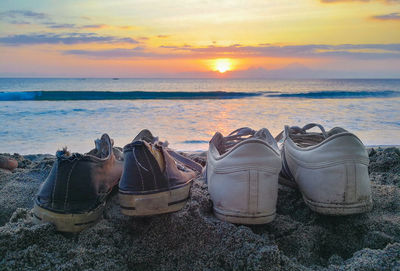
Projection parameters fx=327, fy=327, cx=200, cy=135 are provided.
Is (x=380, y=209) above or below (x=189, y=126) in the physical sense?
above

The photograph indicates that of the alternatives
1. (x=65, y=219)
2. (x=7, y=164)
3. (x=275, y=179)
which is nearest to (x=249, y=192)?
(x=275, y=179)

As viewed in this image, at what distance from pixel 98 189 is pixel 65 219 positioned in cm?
24

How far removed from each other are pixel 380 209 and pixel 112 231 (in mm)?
1592

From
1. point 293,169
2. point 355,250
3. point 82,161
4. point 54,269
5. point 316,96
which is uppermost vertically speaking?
point 82,161

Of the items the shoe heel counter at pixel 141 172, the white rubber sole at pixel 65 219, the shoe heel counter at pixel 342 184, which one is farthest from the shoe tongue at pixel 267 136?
the white rubber sole at pixel 65 219

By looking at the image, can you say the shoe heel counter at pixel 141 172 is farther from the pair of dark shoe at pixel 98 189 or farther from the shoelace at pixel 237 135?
the shoelace at pixel 237 135

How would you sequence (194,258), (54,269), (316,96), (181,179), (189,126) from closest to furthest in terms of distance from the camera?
(54,269)
(194,258)
(181,179)
(189,126)
(316,96)

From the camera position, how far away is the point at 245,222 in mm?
1697

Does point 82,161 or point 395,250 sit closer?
point 395,250

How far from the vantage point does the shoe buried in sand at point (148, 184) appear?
1.67 meters

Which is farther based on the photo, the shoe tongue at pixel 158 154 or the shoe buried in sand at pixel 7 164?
the shoe buried in sand at pixel 7 164

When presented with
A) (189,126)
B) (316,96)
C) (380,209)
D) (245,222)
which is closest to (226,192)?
(245,222)

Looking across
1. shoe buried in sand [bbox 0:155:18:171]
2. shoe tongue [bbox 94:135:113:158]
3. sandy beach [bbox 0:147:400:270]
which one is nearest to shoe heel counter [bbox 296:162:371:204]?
sandy beach [bbox 0:147:400:270]

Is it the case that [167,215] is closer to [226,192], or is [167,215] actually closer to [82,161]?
[226,192]
